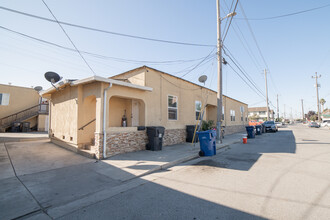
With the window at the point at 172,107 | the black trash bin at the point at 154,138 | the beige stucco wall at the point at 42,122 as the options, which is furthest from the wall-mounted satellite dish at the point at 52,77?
the beige stucco wall at the point at 42,122

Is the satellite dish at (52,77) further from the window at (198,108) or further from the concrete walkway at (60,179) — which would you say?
the window at (198,108)

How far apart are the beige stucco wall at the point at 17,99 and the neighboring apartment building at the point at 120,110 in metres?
10.0

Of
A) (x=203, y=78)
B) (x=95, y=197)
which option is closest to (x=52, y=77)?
(x=95, y=197)

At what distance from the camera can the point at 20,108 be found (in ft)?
58.5

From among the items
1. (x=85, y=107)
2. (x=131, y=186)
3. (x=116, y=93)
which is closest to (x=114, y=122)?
(x=85, y=107)

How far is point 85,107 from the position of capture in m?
8.33

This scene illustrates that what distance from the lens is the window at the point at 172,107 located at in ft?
35.5

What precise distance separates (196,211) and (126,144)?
17.8 feet

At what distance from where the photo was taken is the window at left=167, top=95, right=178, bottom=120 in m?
10.8

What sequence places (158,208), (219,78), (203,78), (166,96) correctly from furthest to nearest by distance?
(203,78)
(219,78)
(166,96)
(158,208)

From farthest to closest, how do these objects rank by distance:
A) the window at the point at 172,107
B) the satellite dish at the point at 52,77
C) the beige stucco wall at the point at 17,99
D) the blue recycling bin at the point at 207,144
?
the beige stucco wall at the point at 17,99, the window at the point at 172,107, the satellite dish at the point at 52,77, the blue recycling bin at the point at 207,144

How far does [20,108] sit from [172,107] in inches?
693

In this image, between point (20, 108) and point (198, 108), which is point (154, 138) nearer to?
point (198, 108)

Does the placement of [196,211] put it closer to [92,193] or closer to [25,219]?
[92,193]
